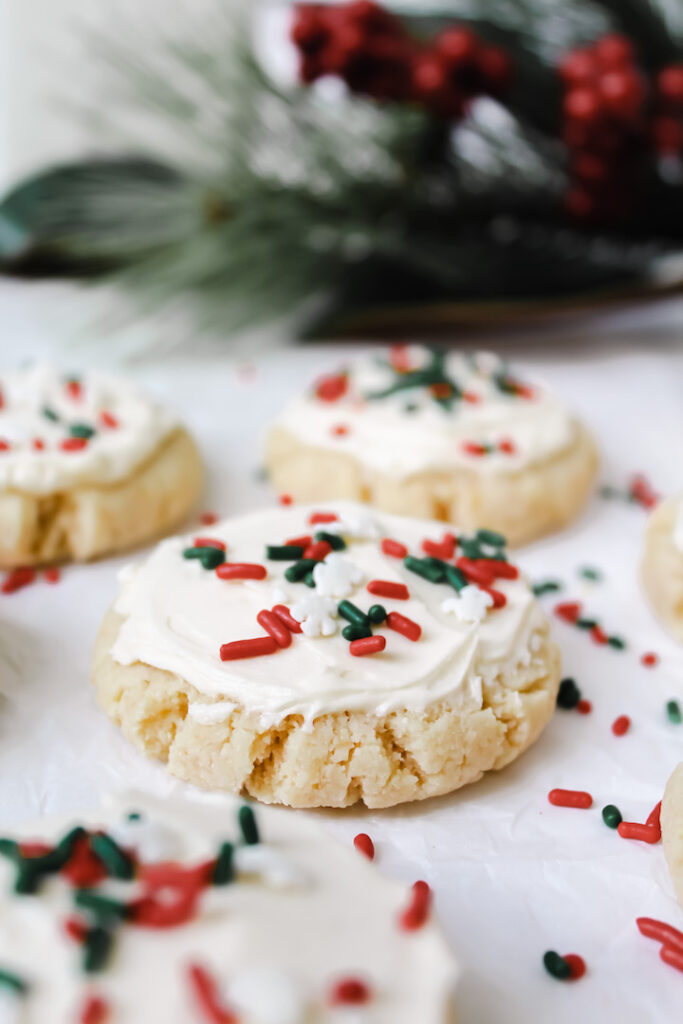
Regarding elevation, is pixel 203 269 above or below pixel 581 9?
below

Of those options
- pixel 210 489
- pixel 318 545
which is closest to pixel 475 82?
pixel 210 489

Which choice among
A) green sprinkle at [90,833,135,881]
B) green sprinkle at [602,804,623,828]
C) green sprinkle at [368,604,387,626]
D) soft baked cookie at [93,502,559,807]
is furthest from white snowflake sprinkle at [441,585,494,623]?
green sprinkle at [90,833,135,881]

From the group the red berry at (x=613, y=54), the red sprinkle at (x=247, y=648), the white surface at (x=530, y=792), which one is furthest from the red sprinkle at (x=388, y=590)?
the red berry at (x=613, y=54)

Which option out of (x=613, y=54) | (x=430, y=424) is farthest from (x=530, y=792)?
(x=613, y=54)

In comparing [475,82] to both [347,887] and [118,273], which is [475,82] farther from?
[347,887]

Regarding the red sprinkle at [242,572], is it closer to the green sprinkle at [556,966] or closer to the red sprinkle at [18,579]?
the red sprinkle at [18,579]

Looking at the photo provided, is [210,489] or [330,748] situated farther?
[210,489]
